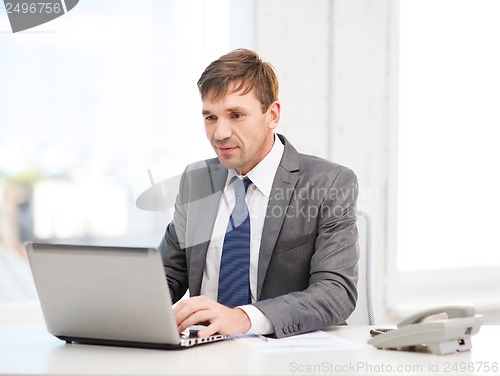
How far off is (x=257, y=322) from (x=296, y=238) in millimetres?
420

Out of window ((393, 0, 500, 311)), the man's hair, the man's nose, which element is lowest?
window ((393, 0, 500, 311))

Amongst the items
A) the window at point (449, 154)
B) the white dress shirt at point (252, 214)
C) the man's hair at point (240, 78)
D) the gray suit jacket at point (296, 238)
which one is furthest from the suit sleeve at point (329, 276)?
the window at point (449, 154)

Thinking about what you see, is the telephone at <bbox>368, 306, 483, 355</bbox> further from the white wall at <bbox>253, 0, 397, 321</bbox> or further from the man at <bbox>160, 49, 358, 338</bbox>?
the white wall at <bbox>253, 0, 397, 321</bbox>

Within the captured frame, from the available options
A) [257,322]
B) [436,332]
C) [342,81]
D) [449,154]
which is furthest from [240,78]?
[449,154]

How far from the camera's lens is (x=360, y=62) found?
356 cm

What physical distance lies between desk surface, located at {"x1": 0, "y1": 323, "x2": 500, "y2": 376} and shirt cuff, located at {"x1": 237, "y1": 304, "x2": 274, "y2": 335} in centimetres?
8

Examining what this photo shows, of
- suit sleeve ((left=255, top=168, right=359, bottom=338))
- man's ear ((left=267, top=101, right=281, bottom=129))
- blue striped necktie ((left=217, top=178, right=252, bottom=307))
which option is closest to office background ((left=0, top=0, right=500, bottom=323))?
man's ear ((left=267, top=101, right=281, bottom=129))

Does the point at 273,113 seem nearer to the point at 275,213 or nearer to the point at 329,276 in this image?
the point at 275,213

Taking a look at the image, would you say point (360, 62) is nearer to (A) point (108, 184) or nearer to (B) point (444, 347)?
(A) point (108, 184)

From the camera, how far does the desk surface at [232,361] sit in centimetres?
156

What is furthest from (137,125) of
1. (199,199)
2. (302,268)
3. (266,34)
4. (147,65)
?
(302,268)

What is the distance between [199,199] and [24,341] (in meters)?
0.75

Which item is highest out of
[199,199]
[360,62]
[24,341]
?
[360,62]

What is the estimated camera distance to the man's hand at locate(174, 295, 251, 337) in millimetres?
1807
